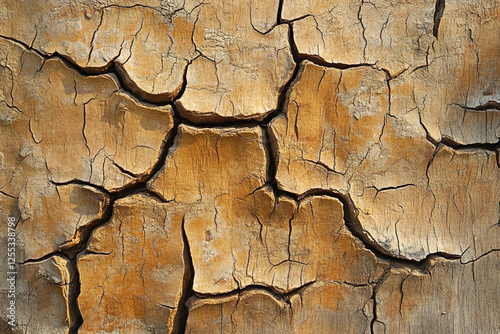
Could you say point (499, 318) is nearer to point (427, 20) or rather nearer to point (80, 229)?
point (427, 20)

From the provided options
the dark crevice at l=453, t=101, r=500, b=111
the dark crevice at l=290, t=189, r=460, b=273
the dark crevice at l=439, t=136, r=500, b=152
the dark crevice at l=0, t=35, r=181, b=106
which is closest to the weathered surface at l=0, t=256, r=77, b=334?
the dark crevice at l=0, t=35, r=181, b=106

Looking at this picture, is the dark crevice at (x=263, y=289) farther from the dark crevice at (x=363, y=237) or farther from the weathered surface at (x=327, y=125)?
the weathered surface at (x=327, y=125)

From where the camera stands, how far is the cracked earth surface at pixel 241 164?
1634 mm

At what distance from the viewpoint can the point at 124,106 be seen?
1.64m

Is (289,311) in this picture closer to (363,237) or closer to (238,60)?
(363,237)

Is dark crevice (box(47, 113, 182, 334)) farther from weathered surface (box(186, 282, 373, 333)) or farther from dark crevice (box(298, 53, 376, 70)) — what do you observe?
dark crevice (box(298, 53, 376, 70))

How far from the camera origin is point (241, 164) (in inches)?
65.2

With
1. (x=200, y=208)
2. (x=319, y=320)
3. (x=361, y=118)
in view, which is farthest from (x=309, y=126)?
(x=319, y=320)

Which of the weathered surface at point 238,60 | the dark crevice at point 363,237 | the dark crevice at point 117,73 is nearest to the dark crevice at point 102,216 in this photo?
the dark crevice at point 117,73

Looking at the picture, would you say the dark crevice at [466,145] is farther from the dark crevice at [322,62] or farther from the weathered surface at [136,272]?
the weathered surface at [136,272]

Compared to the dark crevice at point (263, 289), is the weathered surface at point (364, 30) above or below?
above

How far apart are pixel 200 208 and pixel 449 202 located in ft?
3.86

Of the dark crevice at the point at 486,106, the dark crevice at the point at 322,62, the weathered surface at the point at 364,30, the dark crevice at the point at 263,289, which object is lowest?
the dark crevice at the point at 263,289

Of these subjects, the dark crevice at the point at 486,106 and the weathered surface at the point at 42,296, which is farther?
the dark crevice at the point at 486,106
